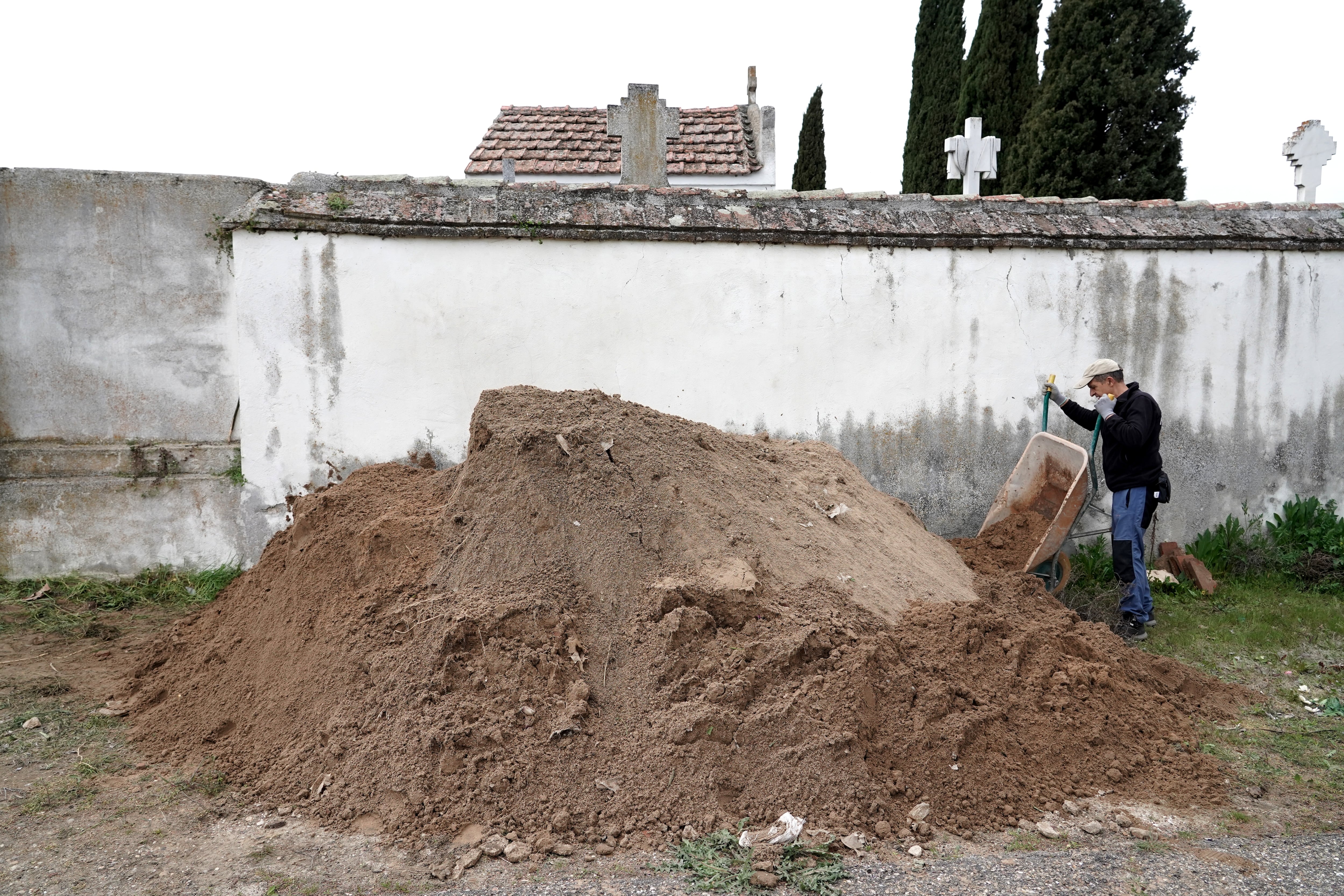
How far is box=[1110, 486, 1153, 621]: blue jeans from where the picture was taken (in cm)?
564

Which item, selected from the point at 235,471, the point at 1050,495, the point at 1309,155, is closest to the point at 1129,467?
the point at 1050,495

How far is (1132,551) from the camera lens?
5.67 metres

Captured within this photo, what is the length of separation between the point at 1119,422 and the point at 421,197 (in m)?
5.00

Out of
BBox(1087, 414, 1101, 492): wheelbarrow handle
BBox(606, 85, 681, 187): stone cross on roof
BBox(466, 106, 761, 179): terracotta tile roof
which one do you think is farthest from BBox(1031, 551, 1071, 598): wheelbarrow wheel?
BBox(466, 106, 761, 179): terracotta tile roof

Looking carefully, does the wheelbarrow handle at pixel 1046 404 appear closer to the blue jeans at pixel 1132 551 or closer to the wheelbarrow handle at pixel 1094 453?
the wheelbarrow handle at pixel 1094 453

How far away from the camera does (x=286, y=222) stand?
572cm

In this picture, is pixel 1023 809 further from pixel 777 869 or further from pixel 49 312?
pixel 49 312

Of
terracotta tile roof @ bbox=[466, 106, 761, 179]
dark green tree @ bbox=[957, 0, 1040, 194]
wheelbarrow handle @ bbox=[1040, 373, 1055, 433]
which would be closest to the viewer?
wheelbarrow handle @ bbox=[1040, 373, 1055, 433]

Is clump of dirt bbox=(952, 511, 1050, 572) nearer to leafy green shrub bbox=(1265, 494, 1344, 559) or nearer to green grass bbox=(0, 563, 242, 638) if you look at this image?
leafy green shrub bbox=(1265, 494, 1344, 559)

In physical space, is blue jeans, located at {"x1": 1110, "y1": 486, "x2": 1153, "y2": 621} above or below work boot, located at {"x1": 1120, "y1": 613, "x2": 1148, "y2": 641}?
above

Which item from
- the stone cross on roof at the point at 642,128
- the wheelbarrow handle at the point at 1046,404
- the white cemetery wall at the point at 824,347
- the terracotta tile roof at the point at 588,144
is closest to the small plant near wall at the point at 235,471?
the white cemetery wall at the point at 824,347

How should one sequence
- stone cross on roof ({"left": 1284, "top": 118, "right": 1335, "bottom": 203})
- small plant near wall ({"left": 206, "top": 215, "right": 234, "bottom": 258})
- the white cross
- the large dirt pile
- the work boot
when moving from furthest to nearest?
1. stone cross on roof ({"left": 1284, "top": 118, "right": 1335, "bottom": 203})
2. the white cross
3. small plant near wall ({"left": 206, "top": 215, "right": 234, "bottom": 258})
4. the work boot
5. the large dirt pile

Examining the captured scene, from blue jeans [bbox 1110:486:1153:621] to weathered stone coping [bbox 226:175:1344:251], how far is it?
203 cm

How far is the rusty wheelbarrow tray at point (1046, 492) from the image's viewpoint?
546 centimetres
